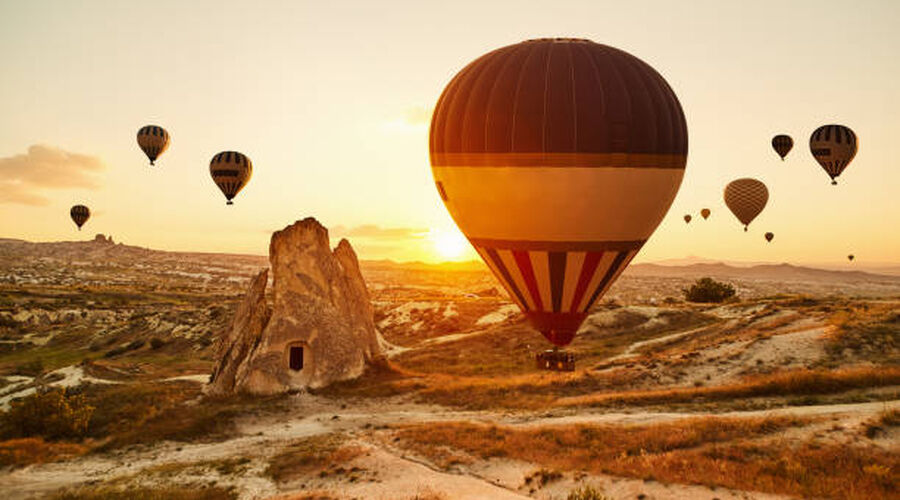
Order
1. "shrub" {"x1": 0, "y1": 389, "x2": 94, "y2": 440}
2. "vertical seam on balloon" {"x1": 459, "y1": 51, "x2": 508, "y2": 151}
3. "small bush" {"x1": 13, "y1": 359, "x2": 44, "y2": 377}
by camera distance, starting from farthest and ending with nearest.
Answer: "small bush" {"x1": 13, "y1": 359, "x2": 44, "y2": 377}, "shrub" {"x1": 0, "y1": 389, "x2": 94, "y2": 440}, "vertical seam on balloon" {"x1": 459, "y1": 51, "x2": 508, "y2": 151}

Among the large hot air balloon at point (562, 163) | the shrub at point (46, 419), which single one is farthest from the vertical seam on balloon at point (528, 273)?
the shrub at point (46, 419)

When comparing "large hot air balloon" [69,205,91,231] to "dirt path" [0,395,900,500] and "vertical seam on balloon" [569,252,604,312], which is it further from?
"vertical seam on balloon" [569,252,604,312]

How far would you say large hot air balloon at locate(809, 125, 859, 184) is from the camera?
166ft

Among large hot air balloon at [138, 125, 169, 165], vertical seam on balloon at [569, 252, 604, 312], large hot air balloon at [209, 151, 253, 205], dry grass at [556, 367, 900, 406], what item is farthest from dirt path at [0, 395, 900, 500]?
large hot air balloon at [138, 125, 169, 165]

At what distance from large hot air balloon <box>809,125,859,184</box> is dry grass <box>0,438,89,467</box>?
2267 inches

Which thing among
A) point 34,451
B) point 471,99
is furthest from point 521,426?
point 34,451

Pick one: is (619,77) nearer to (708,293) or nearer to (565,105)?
(565,105)

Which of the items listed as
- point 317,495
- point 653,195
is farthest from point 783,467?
point 317,495

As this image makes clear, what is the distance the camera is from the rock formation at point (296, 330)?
34344mm

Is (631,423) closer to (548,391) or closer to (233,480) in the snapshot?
(548,391)

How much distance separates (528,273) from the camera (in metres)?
21.0

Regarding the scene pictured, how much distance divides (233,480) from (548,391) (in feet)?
54.8

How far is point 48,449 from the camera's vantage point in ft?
83.9

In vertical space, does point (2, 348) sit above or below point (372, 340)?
below
